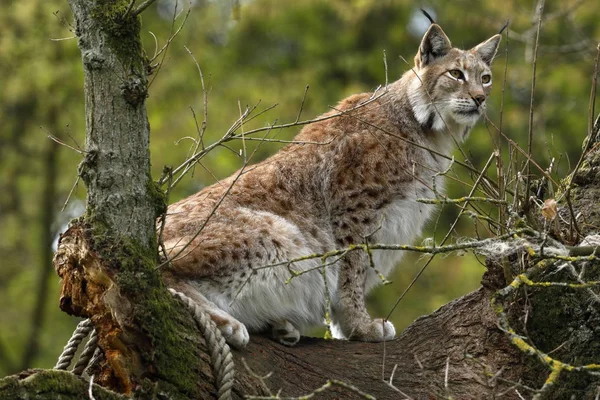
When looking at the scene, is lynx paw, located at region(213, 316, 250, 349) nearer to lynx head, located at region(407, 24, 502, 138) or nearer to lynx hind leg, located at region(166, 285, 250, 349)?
lynx hind leg, located at region(166, 285, 250, 349)

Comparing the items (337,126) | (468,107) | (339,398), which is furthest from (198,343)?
(468,107)

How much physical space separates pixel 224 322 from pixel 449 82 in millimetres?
2762

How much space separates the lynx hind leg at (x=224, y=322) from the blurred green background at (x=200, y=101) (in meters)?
6.95

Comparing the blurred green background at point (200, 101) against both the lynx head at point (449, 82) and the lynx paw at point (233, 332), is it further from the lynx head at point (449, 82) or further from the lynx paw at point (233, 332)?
the lynx paw at point (233, 332)

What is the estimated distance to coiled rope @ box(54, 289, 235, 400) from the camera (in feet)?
12.6

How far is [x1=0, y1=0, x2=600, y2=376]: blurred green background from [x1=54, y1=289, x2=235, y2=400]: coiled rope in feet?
24.0

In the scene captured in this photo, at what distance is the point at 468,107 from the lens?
621 centimetres

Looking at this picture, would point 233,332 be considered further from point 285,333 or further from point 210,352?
point 285,333

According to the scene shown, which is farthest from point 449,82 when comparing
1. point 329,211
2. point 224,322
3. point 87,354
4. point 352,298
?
point 87,354

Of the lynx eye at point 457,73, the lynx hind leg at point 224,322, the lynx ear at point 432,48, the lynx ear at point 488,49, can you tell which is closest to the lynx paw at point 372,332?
the lynx hind leg at point 224,322

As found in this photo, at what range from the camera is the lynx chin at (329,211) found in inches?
192

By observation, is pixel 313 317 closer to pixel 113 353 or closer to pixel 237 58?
pixel 113 353

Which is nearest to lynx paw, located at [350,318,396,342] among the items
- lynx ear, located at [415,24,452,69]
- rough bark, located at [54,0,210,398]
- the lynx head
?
the lynx head

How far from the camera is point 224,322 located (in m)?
4.38
